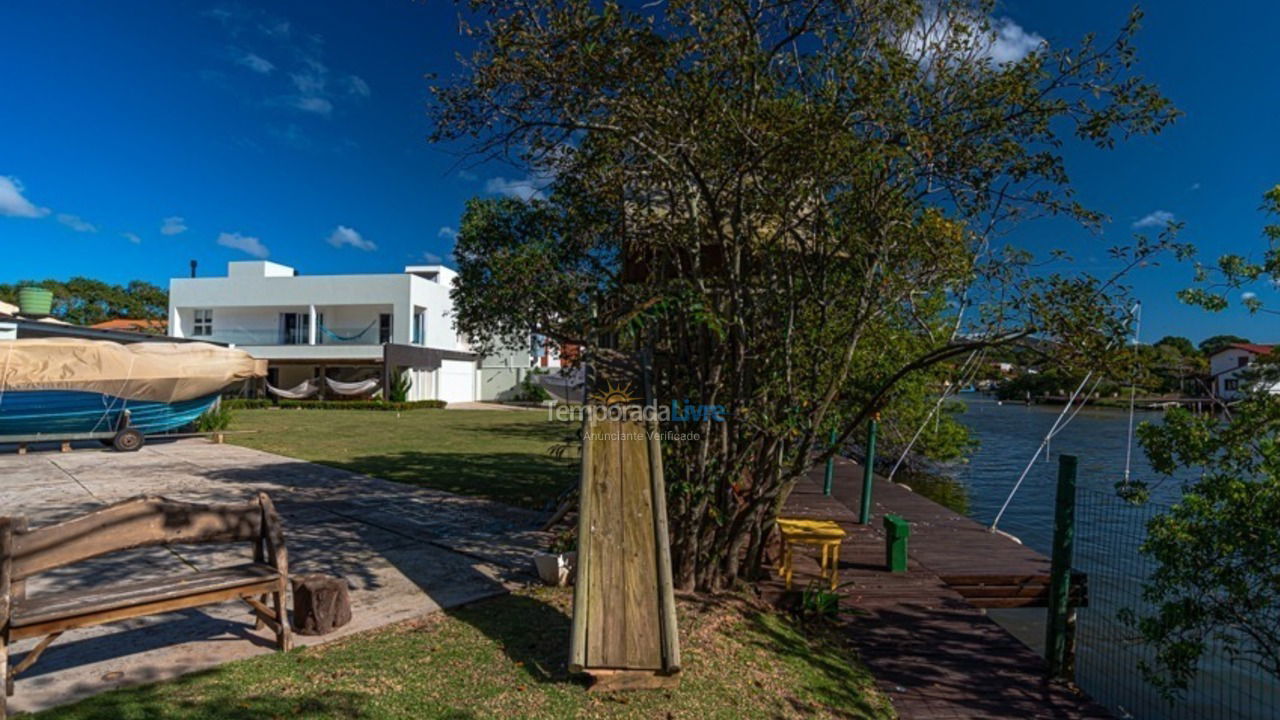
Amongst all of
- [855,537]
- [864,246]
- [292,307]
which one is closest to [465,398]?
[292,307]

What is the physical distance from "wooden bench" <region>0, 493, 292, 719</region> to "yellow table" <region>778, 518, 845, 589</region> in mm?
3912

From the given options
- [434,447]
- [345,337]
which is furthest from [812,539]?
[345,337]

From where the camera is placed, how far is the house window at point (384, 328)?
3344 cm

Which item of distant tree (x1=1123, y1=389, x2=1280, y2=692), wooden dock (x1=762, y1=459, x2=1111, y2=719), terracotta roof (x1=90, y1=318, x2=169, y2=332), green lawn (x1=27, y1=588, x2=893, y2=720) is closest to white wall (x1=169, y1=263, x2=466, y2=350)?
terracotta roof (x1=90, y1=318, x2=169, y2=332)

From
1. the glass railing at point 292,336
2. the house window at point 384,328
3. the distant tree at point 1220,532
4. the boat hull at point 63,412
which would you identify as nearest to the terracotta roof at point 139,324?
the glass railing at point 292,336

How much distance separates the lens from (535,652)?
4.35 m

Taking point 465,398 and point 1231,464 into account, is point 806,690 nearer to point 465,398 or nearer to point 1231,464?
point 1231,464

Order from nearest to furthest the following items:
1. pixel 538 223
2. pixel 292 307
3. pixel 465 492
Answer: pixel 538 223 → pixel 465 492 → pixel 292 307

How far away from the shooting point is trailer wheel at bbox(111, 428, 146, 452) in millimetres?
13727

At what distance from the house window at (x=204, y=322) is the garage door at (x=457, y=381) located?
11154 millimetres

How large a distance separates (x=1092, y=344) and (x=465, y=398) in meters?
38.7

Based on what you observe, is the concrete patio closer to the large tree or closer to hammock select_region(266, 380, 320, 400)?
the large tree

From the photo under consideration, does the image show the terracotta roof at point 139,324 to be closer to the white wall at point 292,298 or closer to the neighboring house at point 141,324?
the neighboring house at point 141,324

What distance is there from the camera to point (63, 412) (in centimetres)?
1358
